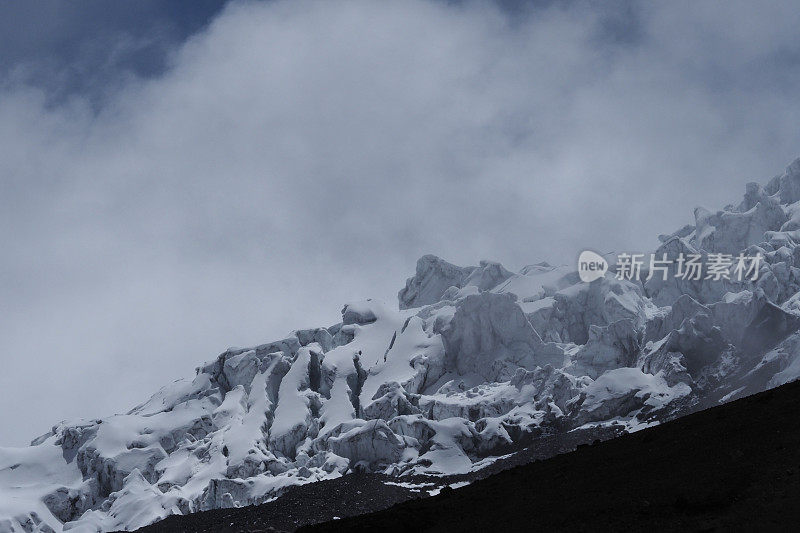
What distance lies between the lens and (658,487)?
52.5 metres

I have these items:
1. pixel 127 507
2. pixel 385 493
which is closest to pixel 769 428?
pixel 385 493

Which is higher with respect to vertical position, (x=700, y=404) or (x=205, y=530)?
(x=205, y=530)

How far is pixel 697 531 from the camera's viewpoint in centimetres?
4541

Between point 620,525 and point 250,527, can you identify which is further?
point 250,527

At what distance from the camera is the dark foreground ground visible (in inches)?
1857

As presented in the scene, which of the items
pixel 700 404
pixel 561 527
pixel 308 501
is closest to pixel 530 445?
pixel 700 404

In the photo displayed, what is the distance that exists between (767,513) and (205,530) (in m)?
130

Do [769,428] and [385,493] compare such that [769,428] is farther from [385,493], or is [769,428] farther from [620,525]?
[385,493]

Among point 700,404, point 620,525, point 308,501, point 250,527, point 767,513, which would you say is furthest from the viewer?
point 700,404

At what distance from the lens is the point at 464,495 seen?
6625cm

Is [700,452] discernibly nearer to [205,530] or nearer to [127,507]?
[205,530]

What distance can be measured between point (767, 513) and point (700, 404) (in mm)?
154852

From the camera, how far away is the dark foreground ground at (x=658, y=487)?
47.2 m

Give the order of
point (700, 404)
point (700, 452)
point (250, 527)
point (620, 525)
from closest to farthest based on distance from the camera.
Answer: point (620, 525), point (700, 452), point (250, 527), point (700, 404)
